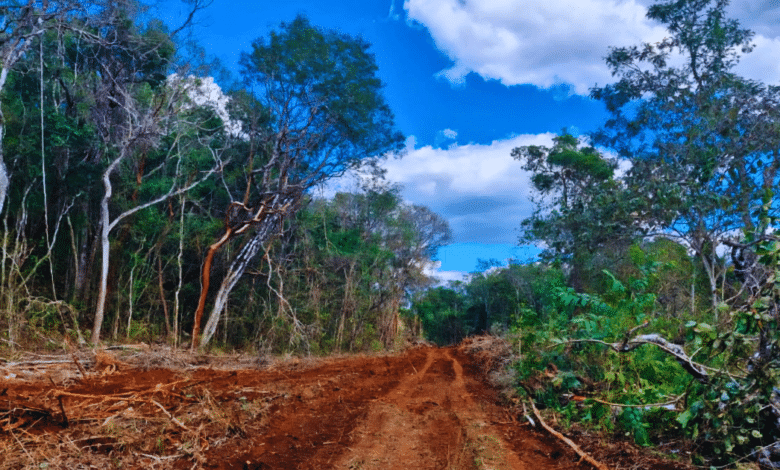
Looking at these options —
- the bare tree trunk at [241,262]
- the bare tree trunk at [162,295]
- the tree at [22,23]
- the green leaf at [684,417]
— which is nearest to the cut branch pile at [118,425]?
the green leaf at [684,417]

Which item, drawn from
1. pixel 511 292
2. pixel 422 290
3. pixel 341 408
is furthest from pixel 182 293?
pixel 511 292

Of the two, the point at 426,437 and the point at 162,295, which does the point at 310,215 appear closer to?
the point at 162,295

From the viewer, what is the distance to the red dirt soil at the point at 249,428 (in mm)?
3734

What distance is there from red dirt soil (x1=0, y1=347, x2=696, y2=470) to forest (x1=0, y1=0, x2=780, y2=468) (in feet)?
3.23

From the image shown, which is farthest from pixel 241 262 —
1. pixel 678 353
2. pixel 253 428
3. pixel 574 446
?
pixel 678 353

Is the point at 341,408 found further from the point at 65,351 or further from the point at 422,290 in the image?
the point at 422,290

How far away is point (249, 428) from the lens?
4801 millimetres

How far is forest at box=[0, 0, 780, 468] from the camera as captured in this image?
546 centimetres

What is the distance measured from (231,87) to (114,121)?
12.7 feet

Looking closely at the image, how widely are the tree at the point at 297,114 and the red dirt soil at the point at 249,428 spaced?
24.7 ft

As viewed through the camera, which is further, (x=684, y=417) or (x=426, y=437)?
(x=426, y=437)

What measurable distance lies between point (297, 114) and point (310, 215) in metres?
4.16

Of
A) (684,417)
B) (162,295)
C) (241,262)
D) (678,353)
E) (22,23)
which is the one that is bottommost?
(684,417)

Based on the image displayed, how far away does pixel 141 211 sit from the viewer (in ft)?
44.0
